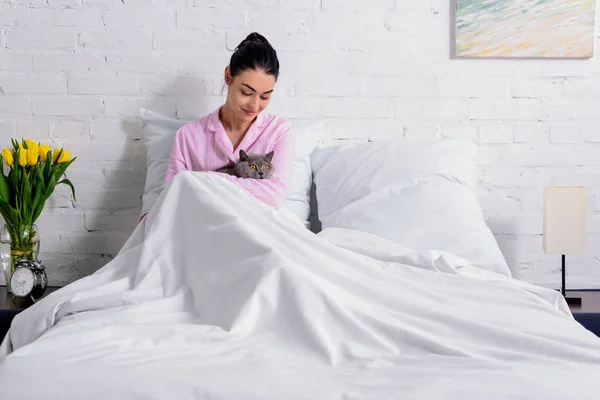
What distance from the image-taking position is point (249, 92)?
9.25 ft

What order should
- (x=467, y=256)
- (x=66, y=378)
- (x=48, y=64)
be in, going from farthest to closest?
(x=48, y=64), (x=467, y=256), (x=66, y=378)

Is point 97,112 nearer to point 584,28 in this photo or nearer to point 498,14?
point 498,14

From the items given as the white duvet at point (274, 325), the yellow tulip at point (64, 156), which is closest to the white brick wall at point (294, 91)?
the yellow tulip at point (64, 156)

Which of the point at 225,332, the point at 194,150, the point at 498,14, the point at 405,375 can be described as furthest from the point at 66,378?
the point at 498,14

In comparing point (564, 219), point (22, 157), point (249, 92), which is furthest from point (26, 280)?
point (564, 219)

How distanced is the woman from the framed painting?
0.94 meters

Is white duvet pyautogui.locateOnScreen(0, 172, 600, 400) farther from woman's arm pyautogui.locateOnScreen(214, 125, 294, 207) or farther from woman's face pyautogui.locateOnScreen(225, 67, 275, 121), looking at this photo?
woman's face pyautogui.locateOnScreen(225, 67, 275, 121)

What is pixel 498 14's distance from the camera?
321cm

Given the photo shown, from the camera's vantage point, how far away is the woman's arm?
2685 mm

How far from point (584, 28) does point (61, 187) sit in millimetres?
2496

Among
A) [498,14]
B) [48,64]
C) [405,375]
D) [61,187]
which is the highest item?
[498,14]

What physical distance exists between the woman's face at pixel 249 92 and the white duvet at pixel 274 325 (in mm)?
588

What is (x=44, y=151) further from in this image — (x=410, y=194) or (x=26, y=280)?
(x=410, y=194)

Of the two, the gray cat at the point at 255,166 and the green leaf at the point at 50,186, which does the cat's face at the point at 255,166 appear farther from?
the green leaf at the point at 50,186
